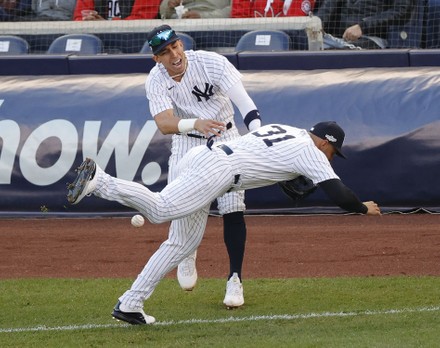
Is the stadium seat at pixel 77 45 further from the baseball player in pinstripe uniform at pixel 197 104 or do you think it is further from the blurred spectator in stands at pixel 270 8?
the baseball player in pinstripe uniform at pixel 197 104

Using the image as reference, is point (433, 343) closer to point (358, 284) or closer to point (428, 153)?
point (358, 284)

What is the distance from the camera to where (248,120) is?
22.0 ft

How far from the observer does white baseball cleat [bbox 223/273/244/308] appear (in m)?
6.55

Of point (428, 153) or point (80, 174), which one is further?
point (428, 153)

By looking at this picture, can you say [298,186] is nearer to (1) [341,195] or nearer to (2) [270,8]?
(1) [341,195]

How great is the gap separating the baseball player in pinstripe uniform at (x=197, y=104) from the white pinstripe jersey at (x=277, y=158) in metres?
0.61

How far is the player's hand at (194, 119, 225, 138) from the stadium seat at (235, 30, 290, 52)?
231 inches

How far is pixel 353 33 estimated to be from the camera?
1180 centimetres

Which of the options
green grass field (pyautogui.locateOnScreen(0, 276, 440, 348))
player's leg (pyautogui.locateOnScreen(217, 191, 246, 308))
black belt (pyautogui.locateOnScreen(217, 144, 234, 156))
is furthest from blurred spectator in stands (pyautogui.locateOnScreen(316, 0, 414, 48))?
black belt (pyautogui.locateOnScreen(217, 144, 234, 156))

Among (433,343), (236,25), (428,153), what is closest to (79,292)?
(433,343)

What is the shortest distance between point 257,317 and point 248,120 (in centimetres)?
128

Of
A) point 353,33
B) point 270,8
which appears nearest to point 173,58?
point 353,33

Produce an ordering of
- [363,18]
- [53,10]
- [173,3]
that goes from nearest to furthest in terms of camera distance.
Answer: [363,18], [173,3], [53,10]

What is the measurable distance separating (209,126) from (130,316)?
3.91 ft
